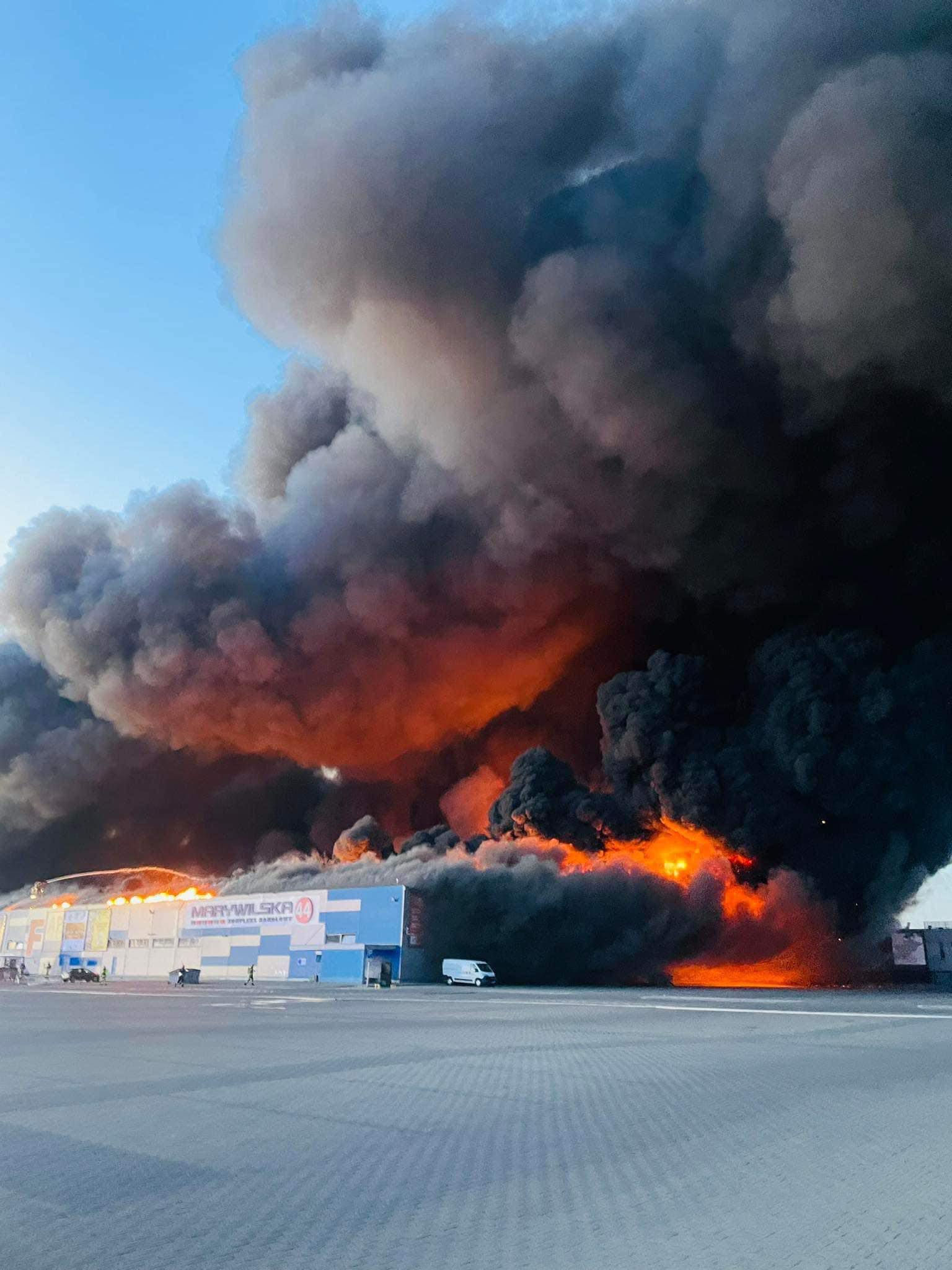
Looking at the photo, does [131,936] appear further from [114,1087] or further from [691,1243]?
[691,1243]

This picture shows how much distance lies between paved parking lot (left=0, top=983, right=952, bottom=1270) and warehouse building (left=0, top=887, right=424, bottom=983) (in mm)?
42313

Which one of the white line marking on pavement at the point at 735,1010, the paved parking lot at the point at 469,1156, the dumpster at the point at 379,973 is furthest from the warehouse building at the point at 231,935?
the paved parking lot at the point at 469,1156

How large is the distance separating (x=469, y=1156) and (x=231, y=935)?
63.4 metres

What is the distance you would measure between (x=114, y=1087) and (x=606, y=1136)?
5.38 m

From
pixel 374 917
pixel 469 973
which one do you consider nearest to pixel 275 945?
pixel 374 917

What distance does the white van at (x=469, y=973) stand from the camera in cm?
5131

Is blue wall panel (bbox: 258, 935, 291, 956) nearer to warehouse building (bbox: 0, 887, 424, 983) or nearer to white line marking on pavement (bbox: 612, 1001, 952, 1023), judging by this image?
warehouse building (bbox: 0, 887, 424, 983)

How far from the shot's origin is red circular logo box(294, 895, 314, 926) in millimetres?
59688

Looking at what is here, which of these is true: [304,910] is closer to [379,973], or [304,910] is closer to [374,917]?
[374,917]

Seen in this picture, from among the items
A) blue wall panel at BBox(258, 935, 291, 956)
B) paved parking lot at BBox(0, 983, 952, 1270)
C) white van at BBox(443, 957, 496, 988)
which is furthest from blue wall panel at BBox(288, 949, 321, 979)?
paved parking lot at BBox(0, 983, 952, 1270)

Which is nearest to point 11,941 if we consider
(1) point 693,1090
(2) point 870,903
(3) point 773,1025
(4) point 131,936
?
(4) point 131,936

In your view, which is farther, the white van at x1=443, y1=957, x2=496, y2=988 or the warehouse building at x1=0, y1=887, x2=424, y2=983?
the warehouse building at x1=0, y1=887, x2=424, y2=983

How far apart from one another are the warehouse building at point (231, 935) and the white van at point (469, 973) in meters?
3.37

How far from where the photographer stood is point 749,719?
222 ft
